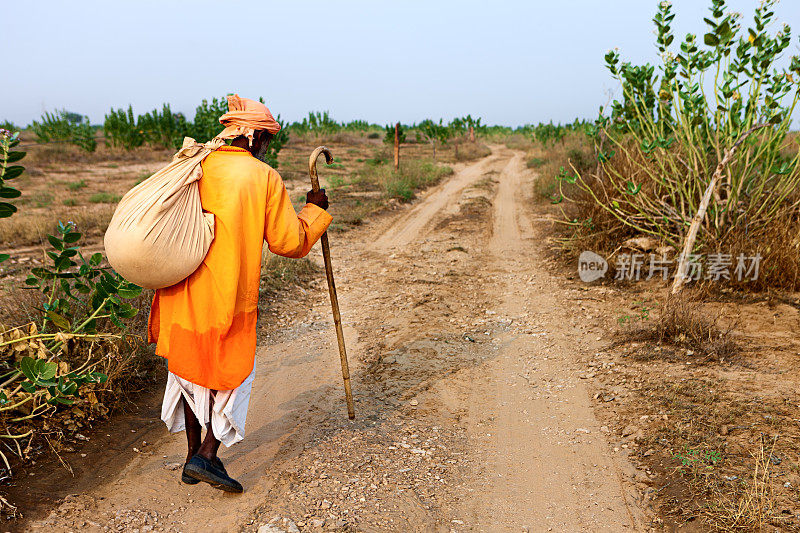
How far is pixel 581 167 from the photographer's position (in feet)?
39.7

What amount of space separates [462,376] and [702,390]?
5.24ft

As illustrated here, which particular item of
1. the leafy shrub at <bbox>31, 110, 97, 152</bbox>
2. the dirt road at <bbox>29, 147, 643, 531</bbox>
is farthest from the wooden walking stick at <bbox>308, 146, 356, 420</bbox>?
the leafy shrub at <bbox>31, 110, 97, 152</bbox>

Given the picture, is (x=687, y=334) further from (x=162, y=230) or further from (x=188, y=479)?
(x=162, y=230)

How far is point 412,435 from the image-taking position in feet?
10.8

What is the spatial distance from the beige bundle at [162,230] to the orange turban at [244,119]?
24cm

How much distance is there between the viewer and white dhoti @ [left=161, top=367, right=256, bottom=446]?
8.41 ft

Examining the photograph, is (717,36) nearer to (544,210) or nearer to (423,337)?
(423,337)

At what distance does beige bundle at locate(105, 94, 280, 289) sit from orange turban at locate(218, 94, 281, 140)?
9.6 inches

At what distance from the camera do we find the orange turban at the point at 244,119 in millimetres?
2561

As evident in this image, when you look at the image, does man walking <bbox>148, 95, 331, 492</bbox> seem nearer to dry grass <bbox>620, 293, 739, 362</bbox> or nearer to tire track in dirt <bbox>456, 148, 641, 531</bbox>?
tire track in dirt <bbox>456, 148, 641, 531</bbox>

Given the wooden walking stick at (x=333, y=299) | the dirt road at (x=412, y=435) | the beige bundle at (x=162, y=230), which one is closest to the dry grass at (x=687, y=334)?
the dirt road at (x=412, y=435)

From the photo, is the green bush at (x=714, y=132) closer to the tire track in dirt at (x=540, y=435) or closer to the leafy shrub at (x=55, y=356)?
the tire track in dirt at (x=540, y=435)

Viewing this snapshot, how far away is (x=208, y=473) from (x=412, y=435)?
123cm

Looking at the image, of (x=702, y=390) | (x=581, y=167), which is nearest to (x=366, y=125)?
(x=581, y=167)
